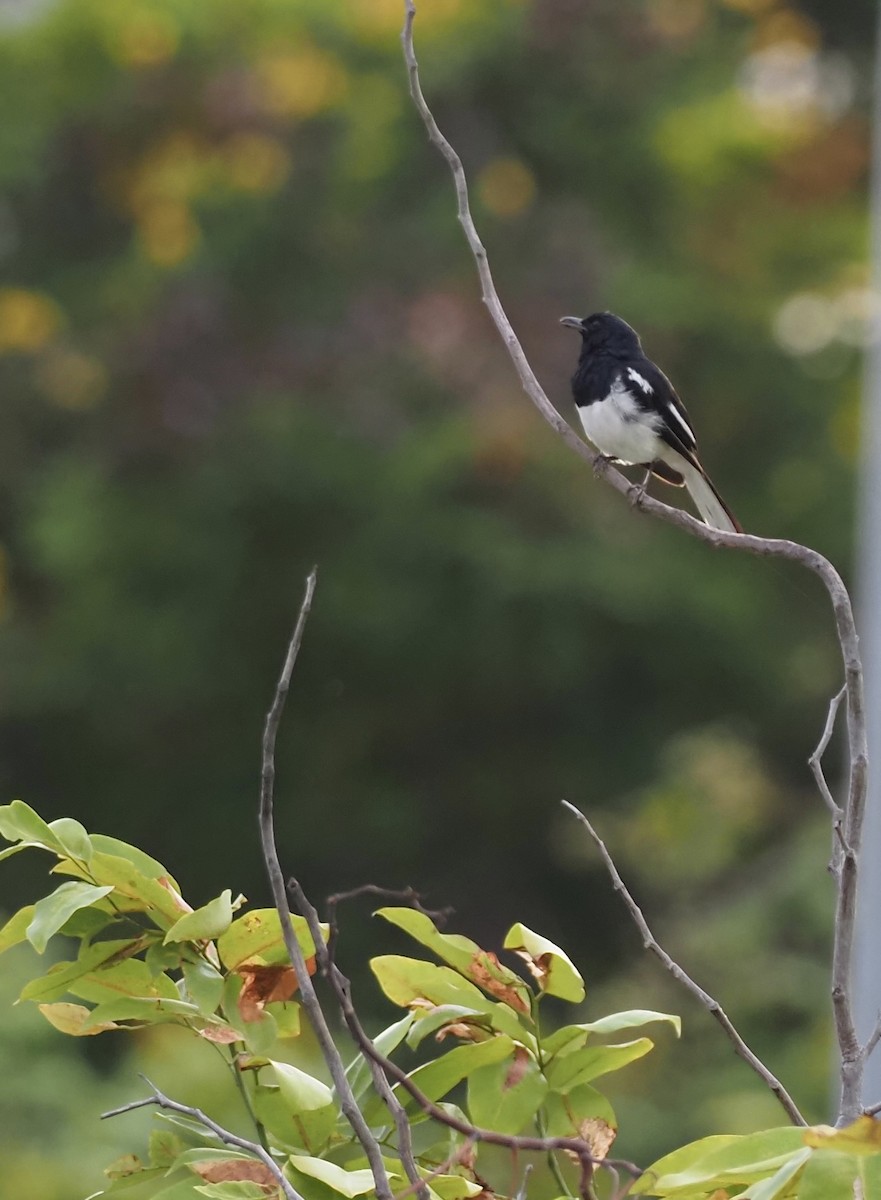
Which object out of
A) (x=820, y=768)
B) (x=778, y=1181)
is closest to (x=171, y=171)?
(x=820, y=768)

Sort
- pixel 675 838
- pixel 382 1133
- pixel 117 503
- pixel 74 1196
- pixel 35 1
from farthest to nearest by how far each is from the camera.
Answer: pixel 35 1, pixel 117 503, pixel 675 838, pixel 74 1196, pixel 382 1133

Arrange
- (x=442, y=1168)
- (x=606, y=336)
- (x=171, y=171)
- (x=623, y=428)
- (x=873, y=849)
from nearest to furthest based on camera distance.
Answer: (x=442, y=1168), (x=623, y=428), (x=606, y=336), (x=873, y=849), (x=171, y=171)

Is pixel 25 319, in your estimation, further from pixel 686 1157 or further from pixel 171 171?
pixel 686 1157

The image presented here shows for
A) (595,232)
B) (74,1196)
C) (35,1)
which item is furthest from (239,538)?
(74,1196)

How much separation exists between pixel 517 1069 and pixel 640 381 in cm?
268

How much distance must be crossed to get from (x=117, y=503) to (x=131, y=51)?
2.61 m

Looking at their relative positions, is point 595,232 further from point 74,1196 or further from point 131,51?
point 74,1196

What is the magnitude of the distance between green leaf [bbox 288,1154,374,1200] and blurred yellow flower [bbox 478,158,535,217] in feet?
30.0

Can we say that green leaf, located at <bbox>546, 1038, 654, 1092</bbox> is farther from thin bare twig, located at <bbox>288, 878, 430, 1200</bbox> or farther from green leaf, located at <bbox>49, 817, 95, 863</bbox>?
green leaf, located at <bbox>49, 817, 95, 863</bbox>

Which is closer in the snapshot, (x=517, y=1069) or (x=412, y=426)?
(x=517, y=1069)

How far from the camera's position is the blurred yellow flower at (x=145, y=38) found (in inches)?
390

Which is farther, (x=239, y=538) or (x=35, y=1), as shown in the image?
(x=35, y=1)

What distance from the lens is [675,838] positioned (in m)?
9.10

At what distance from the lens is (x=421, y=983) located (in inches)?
47.6
